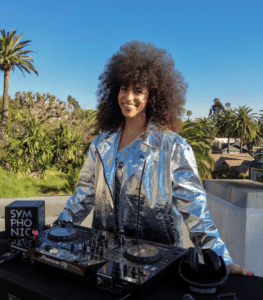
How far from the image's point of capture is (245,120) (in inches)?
1860

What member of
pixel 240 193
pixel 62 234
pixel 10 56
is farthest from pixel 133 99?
pixel 10 56

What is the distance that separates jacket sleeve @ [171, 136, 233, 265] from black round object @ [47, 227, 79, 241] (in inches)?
21.7

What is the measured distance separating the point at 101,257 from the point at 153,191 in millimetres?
590

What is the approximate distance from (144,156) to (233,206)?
1978 millimetres

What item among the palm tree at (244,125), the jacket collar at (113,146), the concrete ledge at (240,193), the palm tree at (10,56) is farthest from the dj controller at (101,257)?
the palm tree at (244,125)

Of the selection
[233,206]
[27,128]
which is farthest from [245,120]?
[233,206]

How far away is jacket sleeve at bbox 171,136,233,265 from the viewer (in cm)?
123

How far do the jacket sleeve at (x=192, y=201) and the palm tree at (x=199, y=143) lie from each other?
676 cm

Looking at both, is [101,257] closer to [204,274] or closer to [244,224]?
[204,274]

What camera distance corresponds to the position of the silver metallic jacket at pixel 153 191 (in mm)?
1392

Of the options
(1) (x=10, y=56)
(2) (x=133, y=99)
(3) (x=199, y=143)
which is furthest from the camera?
(1) (x=10, y=56)

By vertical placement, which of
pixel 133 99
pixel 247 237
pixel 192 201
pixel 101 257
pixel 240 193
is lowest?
pixel 247 237

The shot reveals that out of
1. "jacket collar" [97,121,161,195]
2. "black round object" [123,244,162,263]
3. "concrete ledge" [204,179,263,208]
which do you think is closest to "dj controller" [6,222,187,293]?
"black round object" [123,244,162,263]

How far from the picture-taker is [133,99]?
1.61 metres
